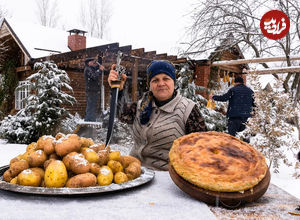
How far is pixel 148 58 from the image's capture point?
8.81m

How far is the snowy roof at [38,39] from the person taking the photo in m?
12.9

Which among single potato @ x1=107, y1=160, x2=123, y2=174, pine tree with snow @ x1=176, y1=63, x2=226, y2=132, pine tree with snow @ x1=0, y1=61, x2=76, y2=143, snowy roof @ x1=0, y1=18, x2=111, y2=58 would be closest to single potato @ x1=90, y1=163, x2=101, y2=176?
single potato @ x1=107, y1=160, x2=123, y2=174

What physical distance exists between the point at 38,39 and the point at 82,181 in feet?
47.6

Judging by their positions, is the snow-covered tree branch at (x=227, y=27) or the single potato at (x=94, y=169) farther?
the snow-covered tree branch at (x=227, y=27)

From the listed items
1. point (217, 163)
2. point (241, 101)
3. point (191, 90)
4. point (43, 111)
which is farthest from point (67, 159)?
point (43, 111)

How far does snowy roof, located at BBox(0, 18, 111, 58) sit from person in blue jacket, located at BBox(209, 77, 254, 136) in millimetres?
8697

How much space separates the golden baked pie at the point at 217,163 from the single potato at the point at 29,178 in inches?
23.7

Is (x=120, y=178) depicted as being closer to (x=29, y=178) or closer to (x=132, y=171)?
(x=132, y=171)

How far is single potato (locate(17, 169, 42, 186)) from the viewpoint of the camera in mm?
1218

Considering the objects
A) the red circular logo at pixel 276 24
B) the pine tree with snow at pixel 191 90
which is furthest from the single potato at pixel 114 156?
the pine tree with snow at pixel 191 90

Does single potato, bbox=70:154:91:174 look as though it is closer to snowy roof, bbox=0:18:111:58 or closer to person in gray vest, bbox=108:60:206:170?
person in gray vest, bbox=108:60:206:170

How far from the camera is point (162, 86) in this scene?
90.9 inches

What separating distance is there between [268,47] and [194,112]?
6.10 m

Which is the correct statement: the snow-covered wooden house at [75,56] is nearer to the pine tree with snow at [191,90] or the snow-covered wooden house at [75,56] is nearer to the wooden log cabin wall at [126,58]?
the wooden log cabin wall at [126,58]
